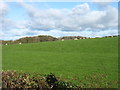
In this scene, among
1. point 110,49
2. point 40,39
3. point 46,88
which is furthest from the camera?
point 40,39

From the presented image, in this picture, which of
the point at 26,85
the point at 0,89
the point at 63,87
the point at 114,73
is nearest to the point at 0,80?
the point at 0,89

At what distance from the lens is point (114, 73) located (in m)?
11.7

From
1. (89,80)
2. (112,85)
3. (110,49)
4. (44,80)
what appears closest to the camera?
(44,80)

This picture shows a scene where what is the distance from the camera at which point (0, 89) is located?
280 inches

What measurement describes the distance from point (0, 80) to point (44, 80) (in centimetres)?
173

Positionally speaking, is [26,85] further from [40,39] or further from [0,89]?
[40,39]

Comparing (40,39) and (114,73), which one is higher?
(40,39)

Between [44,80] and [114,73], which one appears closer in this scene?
[44,80]

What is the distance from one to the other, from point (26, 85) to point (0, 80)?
1190mm

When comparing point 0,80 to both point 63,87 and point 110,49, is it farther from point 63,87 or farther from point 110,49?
point 110,49

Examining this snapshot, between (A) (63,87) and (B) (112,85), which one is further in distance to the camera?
(B) (112,85)

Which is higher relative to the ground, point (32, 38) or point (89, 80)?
point (32, 38)

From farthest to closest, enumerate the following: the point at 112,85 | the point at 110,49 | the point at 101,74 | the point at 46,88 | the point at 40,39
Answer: the point at 40,39, the point at 110,49, the point at 101,74, the point at 112,85, the point at 46,88

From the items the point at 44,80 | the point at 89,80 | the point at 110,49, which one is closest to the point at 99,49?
the point at 110,49
